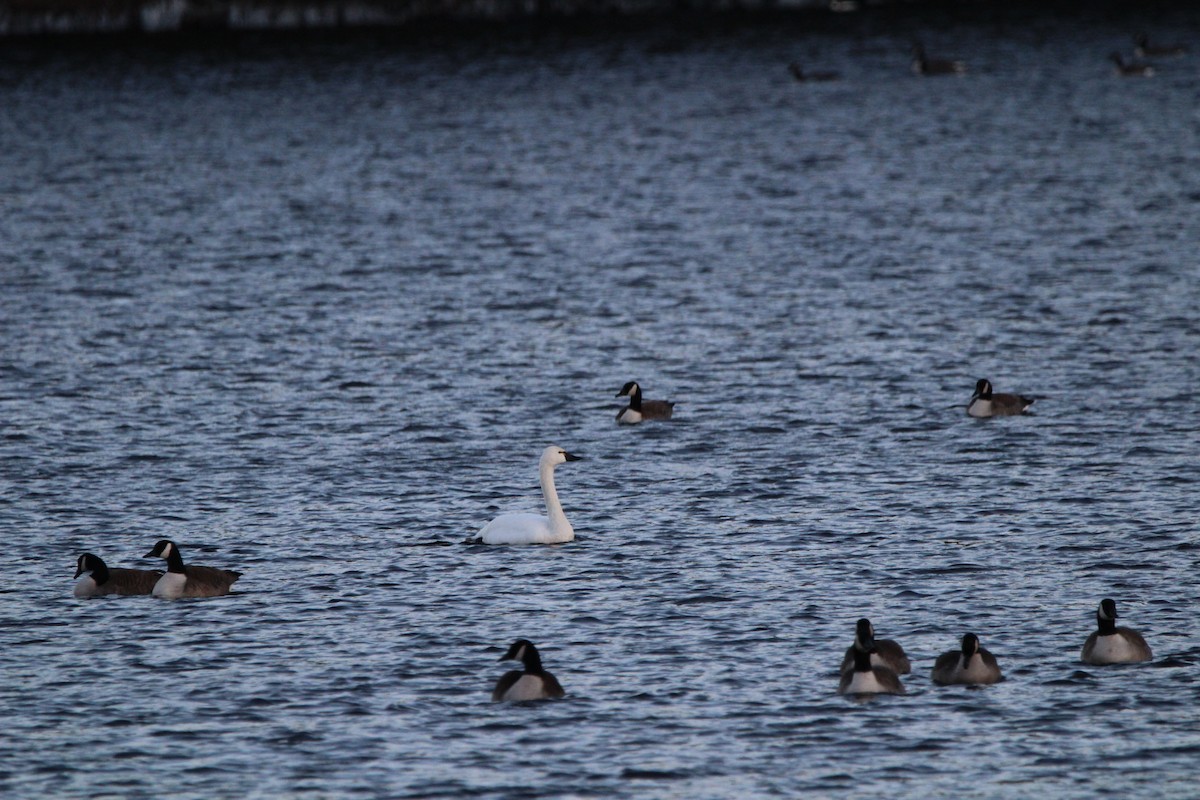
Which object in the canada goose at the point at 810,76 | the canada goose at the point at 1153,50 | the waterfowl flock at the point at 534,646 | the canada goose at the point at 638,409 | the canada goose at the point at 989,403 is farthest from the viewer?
the canada goose at the point at 1153,50

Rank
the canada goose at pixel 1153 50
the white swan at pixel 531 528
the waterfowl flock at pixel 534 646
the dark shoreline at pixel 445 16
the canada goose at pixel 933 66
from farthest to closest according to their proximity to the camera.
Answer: the dark shoreline at pixel 445 16, the canada goose at pixel 1153 50, the canada goose at pixel 933 66, the white swan at pixel 531 528, the waterfowl flock at pixel 534 646

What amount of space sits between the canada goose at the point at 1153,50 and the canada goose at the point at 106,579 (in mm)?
63445

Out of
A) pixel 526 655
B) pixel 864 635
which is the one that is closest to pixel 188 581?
pixel 526 655

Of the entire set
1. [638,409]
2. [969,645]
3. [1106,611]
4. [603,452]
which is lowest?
[603,452]

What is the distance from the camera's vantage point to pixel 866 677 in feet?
57.5

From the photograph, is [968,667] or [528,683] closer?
[528,683]

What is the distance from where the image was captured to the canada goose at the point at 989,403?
29594 millimetres

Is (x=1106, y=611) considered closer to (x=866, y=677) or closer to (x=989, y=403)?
(x=866, y=677)

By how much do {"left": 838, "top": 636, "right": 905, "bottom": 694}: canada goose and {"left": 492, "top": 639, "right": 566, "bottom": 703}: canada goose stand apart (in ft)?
8.86

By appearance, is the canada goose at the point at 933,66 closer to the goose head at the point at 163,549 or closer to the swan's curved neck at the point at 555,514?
the swan's curved neck at the point at 555,514

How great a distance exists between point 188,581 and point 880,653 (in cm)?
795

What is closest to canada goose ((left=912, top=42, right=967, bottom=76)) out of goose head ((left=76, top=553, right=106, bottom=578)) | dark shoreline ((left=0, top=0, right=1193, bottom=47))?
dark shoreline ((left=0, top=0, right=1193, bottom=47))

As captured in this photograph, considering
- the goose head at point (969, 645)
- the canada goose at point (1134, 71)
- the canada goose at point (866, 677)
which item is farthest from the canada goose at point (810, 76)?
the canada goose at point (866, 677)

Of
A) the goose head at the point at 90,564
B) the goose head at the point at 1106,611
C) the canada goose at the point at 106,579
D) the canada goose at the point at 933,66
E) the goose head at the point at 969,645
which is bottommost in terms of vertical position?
the canada goose at the point at 106,579
